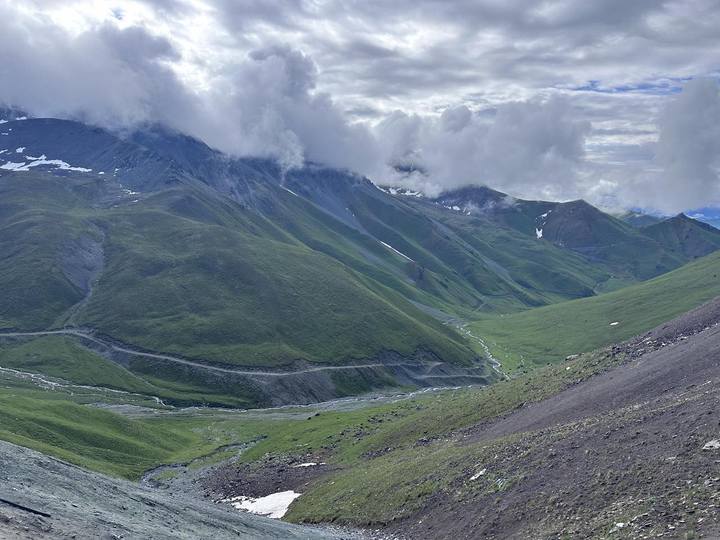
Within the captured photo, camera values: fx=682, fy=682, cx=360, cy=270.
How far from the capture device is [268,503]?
70.9m

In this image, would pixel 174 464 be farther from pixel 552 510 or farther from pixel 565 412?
pixel 552 510

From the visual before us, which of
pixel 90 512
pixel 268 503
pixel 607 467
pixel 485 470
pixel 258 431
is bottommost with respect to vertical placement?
pixel 258 431

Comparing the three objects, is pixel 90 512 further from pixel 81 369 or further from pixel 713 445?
pixel 81 369

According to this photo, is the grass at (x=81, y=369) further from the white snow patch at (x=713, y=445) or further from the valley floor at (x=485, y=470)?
the white snow patch at (x=713, y=445)

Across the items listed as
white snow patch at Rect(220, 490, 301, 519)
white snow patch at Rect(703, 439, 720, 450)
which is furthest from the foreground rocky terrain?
white snow patch at Rect(220, 490, 301, 519)

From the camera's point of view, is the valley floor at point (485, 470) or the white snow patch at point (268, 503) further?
the white snow patch at point (268, 503)

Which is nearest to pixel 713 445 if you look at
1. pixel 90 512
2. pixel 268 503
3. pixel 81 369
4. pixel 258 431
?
pixel 90 512

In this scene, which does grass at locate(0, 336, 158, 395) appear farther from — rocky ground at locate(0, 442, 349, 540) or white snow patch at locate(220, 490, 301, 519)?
rocky ground at locate(0, 442, 349, 540)

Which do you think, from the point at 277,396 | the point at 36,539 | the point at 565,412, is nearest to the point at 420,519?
the point at 565,412

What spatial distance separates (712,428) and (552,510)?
10.9 metres

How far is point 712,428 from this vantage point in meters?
41.2

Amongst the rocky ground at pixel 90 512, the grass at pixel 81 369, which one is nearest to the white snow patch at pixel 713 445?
the rocky ground at pixel 90 512

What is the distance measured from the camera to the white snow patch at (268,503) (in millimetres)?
67750

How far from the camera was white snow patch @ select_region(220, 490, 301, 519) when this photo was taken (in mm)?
67750
